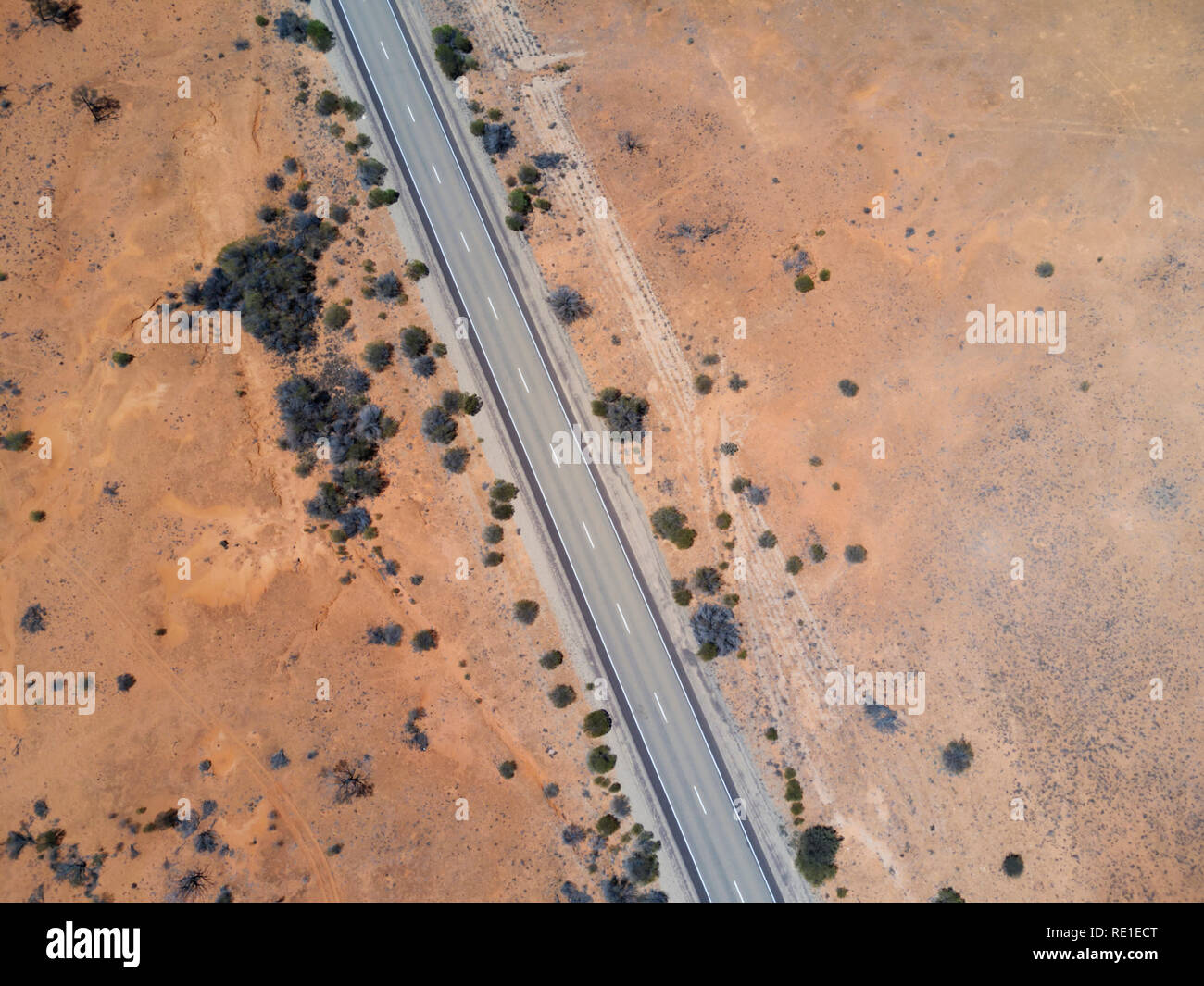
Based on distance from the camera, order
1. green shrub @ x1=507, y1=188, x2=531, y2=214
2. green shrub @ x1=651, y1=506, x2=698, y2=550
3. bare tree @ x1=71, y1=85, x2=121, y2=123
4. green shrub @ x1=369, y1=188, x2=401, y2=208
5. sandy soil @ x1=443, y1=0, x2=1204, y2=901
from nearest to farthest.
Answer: sandy soil @ x1=443, y1=0, x2=1204, y2=901
green shrub @ x1=651, y1=506, x2=698, y2=550
bare tree @ x1=71, y1=85, x2=121, y2=123
green shrub @ x1=369, y1=188, x2=401, y2=208
green shrub @ x1=507, y1=188, x2=531, y2=214

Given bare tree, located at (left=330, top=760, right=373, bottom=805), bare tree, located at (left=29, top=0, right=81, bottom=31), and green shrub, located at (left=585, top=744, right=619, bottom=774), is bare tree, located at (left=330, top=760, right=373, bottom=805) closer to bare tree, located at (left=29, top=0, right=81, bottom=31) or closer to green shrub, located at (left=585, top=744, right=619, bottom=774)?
green shrub, located at (left=585, top=744, right=619, bottom=774)

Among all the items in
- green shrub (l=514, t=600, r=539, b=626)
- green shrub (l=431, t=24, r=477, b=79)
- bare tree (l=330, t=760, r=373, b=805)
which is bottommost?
bare tree (l=330, t=760, r=373, b=805)

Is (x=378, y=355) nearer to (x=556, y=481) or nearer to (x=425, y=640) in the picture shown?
(x=556, y=481)

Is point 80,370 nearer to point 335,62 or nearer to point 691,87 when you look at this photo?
point 335,62

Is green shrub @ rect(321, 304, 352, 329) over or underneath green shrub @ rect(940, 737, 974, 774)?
over

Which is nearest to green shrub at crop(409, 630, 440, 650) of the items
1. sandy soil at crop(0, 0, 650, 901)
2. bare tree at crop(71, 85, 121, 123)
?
sandy soil at crop(0, 0, 650, 901)

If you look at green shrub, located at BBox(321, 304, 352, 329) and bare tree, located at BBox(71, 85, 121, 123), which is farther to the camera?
bare tree, located at BBox(71, 85, 121, 123)
